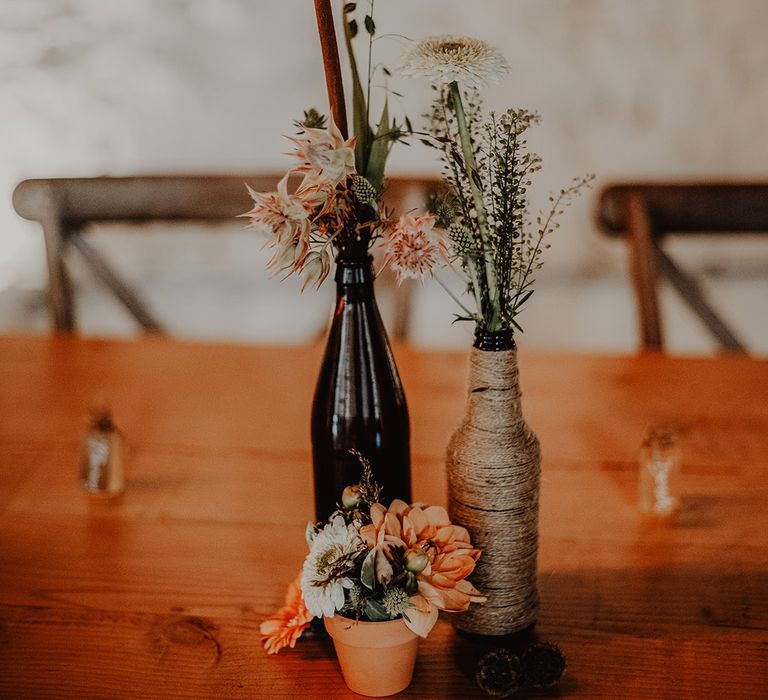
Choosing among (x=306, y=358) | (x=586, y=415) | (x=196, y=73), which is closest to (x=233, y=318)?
(x=196, y=73)

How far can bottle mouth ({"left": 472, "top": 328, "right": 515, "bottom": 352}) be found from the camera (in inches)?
25.3

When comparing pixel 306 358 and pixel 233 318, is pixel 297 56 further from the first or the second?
pixel 306 358

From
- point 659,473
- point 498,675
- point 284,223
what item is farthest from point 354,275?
point 659,473

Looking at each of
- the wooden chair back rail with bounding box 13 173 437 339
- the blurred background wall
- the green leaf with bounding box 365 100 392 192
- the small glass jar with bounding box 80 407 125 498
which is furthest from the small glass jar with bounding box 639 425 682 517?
the blurred background wall

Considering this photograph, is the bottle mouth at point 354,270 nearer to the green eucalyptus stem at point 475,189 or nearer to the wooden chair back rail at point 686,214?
the green eucalyptus stem at point 475,189

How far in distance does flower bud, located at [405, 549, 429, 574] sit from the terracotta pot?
43 mm

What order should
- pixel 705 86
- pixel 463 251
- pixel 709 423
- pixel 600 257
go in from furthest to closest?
pixel 600 257 < pixel 705 86 < pixel 709 423 < pixel 463 251

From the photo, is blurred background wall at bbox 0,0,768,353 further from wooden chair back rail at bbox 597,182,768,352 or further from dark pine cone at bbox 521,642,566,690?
dark pine cone at bbox 521,642,566,690

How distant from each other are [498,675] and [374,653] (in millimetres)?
102

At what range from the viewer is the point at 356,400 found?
70cm

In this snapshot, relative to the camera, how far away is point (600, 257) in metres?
2.10

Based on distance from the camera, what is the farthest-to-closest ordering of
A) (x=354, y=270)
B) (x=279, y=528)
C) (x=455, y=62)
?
(x=279, y=528), (x=354, y=270), (x=455, y=62)

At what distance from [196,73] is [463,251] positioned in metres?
1.61

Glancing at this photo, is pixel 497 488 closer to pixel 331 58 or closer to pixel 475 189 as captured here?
pixel 475 189
